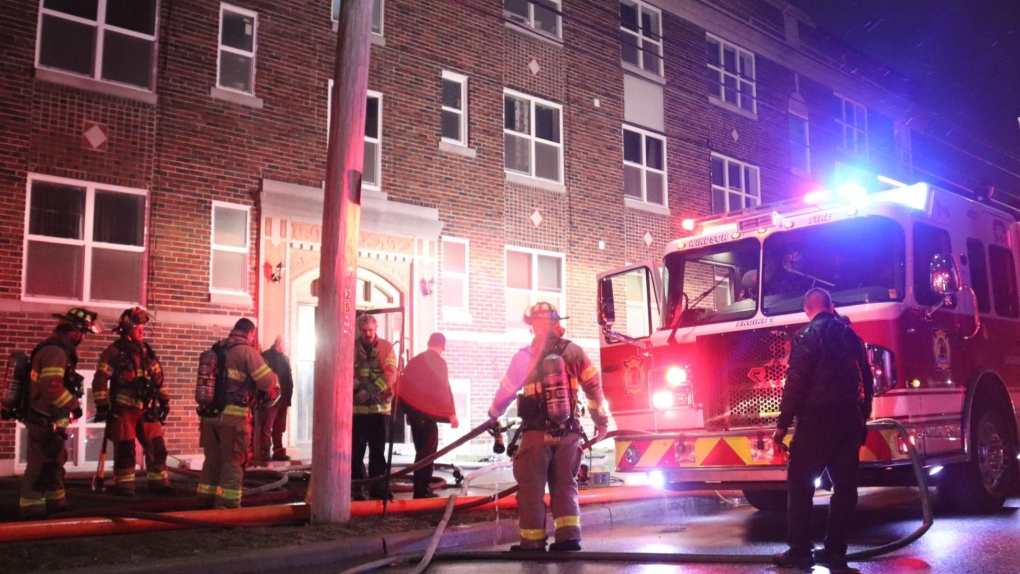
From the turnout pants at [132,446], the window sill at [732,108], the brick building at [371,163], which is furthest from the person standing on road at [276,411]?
the window sill at [732,108]

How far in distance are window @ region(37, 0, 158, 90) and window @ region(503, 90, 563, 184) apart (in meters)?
6.48

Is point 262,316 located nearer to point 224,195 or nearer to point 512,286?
point 224,195

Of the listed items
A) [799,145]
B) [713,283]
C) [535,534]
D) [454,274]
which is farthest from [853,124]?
[535,534]

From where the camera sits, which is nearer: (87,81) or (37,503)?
(37,503)

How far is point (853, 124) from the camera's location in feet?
88.0

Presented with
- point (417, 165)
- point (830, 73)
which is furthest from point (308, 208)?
point (830, 73)

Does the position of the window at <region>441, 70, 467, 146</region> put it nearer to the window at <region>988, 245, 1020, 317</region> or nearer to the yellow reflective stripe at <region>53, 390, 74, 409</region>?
the window at <region>988, 245, 1020, 317</region>

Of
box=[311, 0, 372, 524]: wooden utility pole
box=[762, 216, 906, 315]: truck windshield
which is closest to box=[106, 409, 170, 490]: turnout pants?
box=[311, 0, 372, 524]: wooden utility pole

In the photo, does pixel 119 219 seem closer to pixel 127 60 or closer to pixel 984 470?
pixel 127 60

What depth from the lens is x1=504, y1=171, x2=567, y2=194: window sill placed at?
687 inches

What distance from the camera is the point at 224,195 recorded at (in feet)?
45.3

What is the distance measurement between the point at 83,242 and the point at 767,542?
9.81 metres

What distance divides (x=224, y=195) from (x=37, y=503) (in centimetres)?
692

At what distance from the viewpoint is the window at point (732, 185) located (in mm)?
22031
